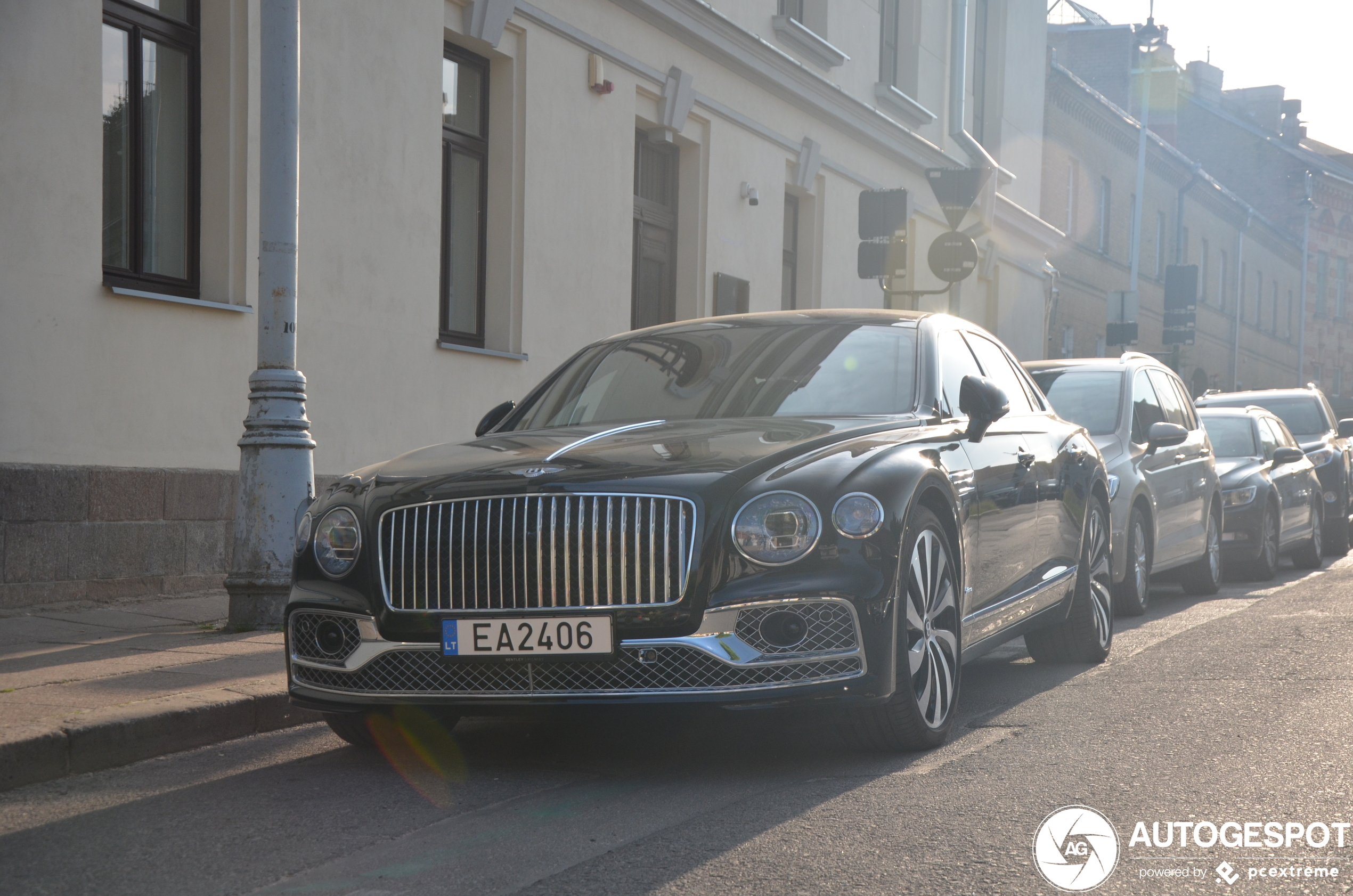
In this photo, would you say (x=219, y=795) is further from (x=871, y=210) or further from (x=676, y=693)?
(x=871, y=210)

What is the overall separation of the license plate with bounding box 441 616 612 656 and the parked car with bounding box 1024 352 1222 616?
5559mm

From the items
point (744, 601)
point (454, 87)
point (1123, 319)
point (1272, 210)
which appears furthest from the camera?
point (1272, 210)

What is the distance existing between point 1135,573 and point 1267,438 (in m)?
5.70

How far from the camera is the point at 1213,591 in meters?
11.6

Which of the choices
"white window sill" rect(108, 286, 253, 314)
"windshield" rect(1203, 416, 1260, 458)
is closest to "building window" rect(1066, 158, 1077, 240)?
"windshield" rect(1203, 416, 1260, 458)

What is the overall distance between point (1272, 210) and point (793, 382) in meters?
66.8

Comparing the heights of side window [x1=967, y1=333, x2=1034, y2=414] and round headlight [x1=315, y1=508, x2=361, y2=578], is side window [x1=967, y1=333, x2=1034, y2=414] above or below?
above

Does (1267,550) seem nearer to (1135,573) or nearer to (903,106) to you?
(1135,573)

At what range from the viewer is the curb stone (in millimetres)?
4691

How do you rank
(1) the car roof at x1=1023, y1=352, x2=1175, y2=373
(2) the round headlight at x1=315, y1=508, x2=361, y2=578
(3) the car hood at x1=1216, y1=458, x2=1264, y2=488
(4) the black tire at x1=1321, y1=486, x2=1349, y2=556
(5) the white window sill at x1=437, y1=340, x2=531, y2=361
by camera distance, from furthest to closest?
(4) the black tire at x1=1321, y1=486, x2=1349, y2=556
(3) the car hood at x1=1216, y1=458, x2=1264, y2=488
(5) the white window sill at x1=437, y1=340, x2=531, y2=361
(1) the car roof at x1=1023, y1=352, x2=1175, y2=373
(2) the round headlight at x1=315, y1=508, x2=361, y2=578

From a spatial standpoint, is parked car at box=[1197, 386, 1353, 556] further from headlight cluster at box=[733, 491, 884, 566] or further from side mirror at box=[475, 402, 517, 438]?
headlight cluster at box=[733, 491, 884, 566]

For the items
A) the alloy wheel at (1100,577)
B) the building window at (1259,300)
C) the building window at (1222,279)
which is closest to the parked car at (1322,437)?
the alloy wheel at (1100,577)

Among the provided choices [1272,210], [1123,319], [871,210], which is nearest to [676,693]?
[871,210]

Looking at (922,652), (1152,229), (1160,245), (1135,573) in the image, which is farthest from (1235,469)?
(1160,245)
